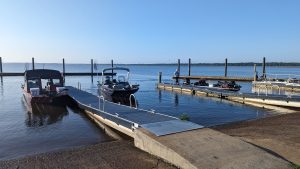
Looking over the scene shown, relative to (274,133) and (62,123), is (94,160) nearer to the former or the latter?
(274,133)

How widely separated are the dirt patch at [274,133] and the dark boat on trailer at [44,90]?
14033 mm

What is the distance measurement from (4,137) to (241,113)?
1424cm

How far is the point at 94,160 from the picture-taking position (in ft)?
29.5

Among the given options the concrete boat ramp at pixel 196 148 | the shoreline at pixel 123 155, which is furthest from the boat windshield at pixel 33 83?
the shoreline at pixel 123 155

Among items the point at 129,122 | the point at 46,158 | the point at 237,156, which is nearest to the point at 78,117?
the point at 129,122

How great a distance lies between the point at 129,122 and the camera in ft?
39.2

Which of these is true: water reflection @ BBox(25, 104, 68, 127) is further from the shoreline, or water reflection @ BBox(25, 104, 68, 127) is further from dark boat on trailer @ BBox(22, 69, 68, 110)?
the shoreline

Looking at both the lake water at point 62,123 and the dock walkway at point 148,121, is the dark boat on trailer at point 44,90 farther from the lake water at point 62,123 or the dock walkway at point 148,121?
the dock walkway at point 148,121

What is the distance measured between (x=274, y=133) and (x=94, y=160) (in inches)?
277

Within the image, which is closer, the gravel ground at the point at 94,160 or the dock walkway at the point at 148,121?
the gravel ground at the point at 94,160

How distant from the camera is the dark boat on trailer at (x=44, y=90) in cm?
2192

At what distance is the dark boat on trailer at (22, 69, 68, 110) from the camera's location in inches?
863

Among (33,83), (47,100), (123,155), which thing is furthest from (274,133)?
(33,83)

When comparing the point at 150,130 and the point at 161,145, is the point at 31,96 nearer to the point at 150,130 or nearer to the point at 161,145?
the point at 150,130
